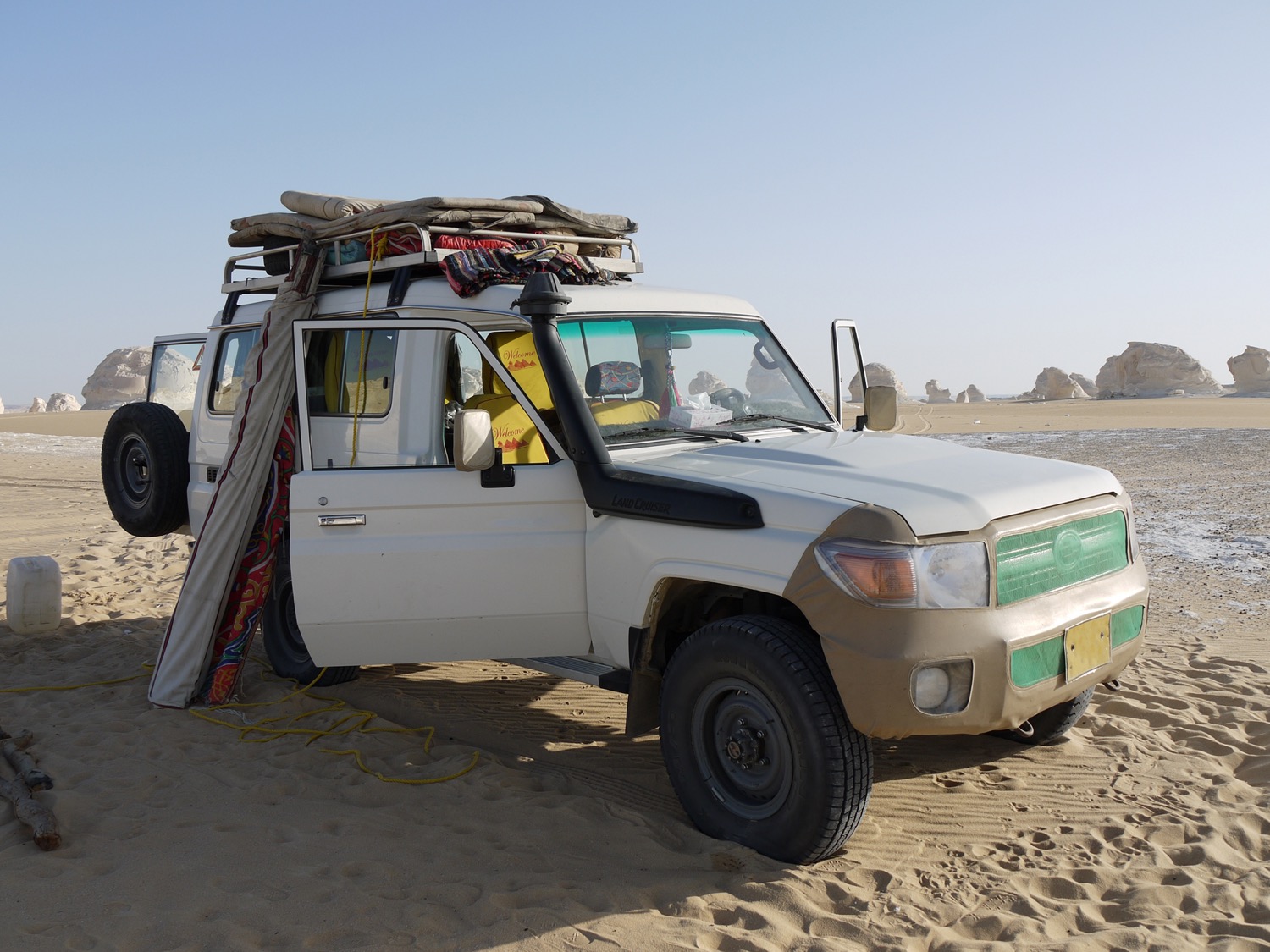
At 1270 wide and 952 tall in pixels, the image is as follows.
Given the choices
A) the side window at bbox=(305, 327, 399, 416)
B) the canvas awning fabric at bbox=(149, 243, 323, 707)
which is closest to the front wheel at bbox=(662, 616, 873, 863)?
the side window at bbox=(305, 327, 399, 416)

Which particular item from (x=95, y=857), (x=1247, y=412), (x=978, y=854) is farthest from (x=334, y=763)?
(x=1247, y=412)

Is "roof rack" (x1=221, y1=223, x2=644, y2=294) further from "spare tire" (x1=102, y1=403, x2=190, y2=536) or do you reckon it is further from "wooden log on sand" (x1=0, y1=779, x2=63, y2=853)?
"wooden log on sand" (x1=0, y1=779, x2=63, y2=853)

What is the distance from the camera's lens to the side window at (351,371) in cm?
559

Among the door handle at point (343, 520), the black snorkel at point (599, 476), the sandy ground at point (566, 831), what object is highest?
the black snorkel at point (599, 476)

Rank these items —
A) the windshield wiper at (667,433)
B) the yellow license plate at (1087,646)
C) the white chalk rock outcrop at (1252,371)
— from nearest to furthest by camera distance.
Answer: the yellow license plate at (1087,646), the windshield wiper at (667,433), the white chalk rock outcrop at (1252,371)

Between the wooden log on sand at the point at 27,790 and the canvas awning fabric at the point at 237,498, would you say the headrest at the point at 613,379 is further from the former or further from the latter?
the wooden log on sand at the point at 27,790

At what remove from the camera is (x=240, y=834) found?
4441mm

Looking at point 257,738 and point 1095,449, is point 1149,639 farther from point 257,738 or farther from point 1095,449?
point 1095,449

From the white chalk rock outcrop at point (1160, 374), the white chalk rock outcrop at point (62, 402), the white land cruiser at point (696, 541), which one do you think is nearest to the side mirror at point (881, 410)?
the white land cruiser at point (696, 541)

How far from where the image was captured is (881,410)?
20.2 ft

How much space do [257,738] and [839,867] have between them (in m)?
3.16

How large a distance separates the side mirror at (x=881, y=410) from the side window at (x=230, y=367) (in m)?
3.69

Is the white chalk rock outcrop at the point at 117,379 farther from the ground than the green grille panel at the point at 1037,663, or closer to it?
farther from the ground

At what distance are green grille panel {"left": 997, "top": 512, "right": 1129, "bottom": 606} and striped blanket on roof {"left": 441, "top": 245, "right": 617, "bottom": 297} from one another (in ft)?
8.43
